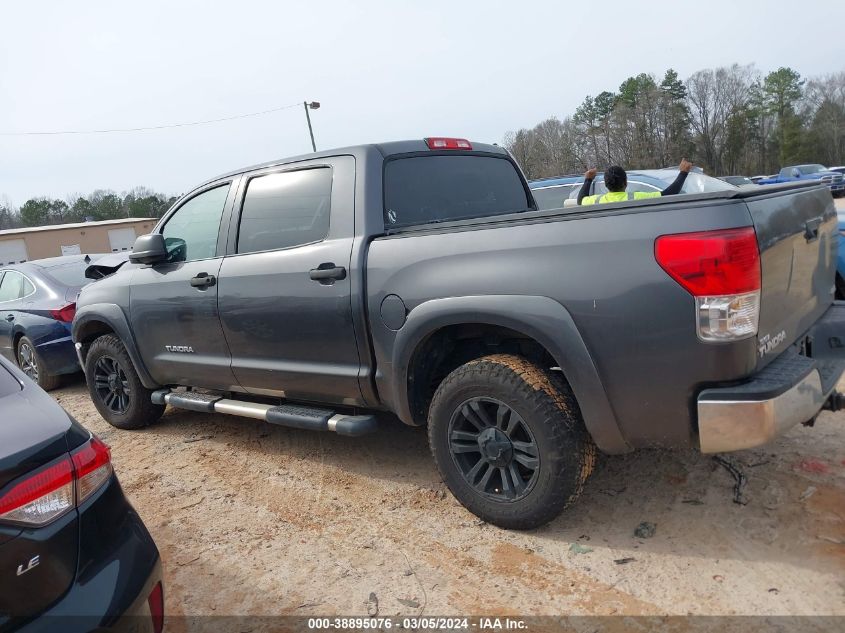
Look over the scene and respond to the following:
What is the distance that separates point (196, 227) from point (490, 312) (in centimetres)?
261

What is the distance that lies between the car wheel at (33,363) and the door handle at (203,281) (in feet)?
12.7

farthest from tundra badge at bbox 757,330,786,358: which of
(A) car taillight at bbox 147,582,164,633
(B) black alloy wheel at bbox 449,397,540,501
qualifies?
(A) car taillight at bbox 147,582,164,633

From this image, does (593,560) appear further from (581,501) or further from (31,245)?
(31,245)

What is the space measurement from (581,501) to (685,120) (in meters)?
67.1

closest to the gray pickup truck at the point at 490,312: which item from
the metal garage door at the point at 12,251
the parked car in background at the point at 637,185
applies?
the parked car in background at the point at 637,185

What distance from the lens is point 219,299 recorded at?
13.1 feet

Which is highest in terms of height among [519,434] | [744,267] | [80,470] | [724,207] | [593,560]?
[724,207]

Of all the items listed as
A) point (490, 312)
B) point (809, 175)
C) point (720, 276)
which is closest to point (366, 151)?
point (490, 312)

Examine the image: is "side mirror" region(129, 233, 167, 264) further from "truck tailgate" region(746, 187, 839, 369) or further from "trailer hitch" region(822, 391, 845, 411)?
"trailer hitch" region(822, 391, 845, 411)

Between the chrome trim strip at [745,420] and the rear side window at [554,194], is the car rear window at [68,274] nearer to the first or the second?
the rear side window at [554,194]

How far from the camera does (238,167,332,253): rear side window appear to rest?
367 centimetres

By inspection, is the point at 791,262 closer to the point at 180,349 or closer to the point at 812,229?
the point at 812,229

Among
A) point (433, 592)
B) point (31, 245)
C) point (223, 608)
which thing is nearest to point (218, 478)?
point (223, 608)

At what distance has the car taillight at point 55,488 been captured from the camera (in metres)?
1.81
